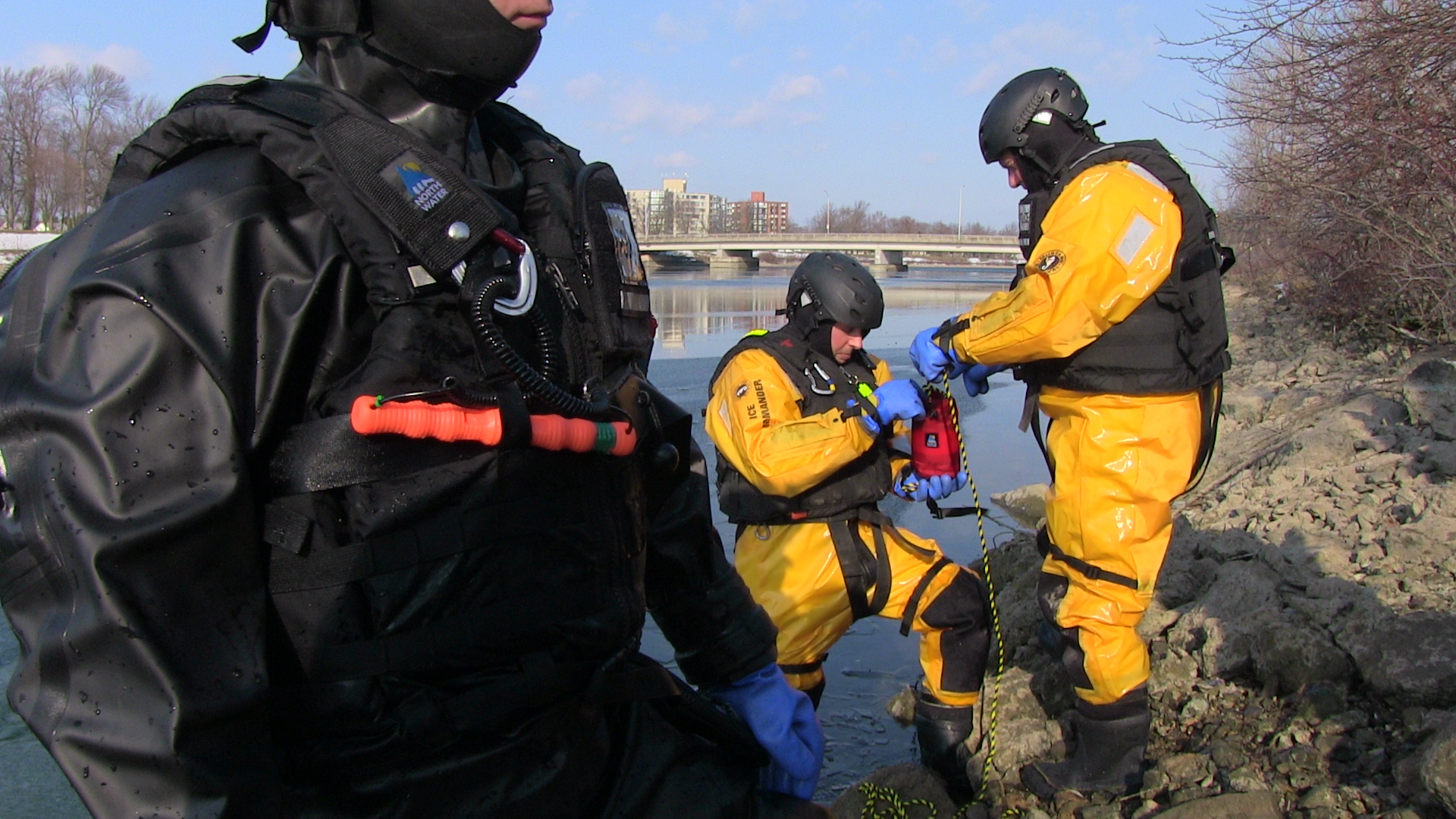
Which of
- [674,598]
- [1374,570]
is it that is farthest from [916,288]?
[674,598]

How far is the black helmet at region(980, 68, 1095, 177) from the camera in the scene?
4180mm

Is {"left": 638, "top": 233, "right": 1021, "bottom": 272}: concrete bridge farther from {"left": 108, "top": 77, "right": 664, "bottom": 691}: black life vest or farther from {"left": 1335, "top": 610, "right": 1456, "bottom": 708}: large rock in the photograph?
{"left": 108, "top": 77, "right": 664, "bottom": 691}: black life vest

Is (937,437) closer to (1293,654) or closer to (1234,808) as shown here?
(1293,654)

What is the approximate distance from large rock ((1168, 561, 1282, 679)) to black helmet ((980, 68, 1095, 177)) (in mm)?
1944

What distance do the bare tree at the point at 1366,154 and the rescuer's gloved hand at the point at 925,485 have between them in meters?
5.37

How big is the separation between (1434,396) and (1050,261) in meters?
4.54

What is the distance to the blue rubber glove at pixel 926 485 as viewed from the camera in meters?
4.23

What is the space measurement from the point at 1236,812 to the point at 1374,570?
180 cm

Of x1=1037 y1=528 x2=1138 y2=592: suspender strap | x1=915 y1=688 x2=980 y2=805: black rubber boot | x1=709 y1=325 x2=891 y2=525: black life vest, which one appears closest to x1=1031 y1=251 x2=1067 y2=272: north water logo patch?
x1=709 y1=325 x2=891 y2=525: black life vest

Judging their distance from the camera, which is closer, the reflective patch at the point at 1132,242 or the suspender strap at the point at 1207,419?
the reflective patch at the point at 1132,242

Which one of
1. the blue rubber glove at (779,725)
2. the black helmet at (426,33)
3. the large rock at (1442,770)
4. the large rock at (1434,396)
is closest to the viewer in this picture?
the black helmet at (426,33)

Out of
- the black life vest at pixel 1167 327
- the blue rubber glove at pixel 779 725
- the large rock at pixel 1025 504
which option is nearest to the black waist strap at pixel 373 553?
the blue rubber glove at pixel 779 725

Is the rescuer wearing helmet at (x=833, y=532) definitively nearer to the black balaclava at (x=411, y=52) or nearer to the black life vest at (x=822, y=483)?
the black life vest at (x=822, y=483)

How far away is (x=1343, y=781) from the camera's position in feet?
10.8
